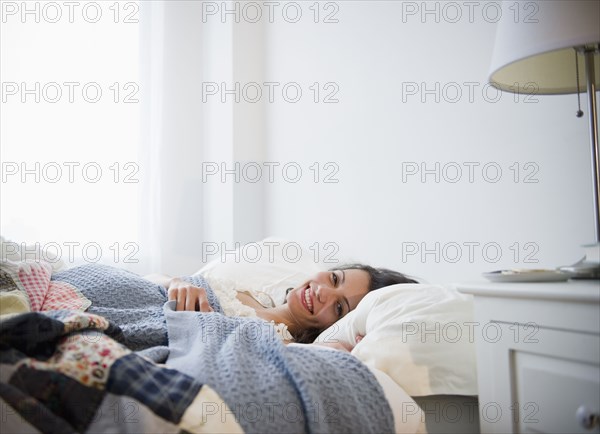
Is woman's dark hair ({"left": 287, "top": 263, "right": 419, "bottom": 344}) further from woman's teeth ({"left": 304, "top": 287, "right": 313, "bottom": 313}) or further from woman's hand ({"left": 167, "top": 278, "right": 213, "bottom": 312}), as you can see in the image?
woman's hand ({"left": 167, "top": 278, "right": 213, "bottom": 312})

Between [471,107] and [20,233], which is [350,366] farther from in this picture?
[20,233]

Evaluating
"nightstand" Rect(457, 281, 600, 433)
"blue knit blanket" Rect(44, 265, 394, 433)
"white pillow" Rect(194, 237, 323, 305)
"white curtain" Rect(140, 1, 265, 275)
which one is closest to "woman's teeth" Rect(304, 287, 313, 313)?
"white pillow" Rect(194, 237, 323, 305)

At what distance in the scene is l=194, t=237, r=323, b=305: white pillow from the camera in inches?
77.7

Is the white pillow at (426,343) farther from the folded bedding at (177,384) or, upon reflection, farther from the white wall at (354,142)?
the white wall at (354,142)

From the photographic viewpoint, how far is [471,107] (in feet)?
5.65

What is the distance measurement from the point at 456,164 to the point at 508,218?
0.25m

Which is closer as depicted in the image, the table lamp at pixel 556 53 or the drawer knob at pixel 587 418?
the drawer knob at pixel 587 418

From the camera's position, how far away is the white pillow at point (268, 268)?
6.48ft

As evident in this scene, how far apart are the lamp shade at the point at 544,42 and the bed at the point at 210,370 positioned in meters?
0.53

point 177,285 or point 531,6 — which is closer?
point 531,6

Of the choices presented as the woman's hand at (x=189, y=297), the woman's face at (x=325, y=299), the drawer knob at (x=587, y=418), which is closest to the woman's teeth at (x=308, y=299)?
the woman's face at (x=325, y=299)

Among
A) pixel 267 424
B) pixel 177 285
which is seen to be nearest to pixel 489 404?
pixel 267 424

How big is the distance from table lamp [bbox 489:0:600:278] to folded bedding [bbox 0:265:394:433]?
50 cm

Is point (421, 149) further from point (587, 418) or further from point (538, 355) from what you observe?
point (587, 418)
